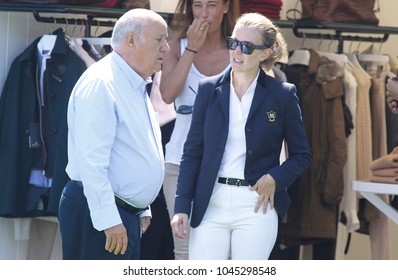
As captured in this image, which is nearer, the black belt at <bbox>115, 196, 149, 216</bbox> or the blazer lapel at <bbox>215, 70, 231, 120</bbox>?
the black belt at <bbox>115, 196, 149, 216</bbox>

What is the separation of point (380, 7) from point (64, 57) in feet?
8.25

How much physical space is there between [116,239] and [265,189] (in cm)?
69

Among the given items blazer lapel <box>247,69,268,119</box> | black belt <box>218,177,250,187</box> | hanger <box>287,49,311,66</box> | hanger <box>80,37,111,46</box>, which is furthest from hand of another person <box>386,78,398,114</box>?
hanger <box>80,37,111,46</box>

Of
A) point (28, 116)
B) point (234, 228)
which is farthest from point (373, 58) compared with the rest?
point (234, 228)

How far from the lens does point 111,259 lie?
13.9 ft

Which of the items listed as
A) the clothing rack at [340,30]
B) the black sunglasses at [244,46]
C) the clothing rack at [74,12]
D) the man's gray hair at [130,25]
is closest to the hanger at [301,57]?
the clothing rack at [340,30]

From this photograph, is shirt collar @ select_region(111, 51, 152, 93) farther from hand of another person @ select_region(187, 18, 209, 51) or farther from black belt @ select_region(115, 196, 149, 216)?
hand of another person @ select_region(187, 18, 209, 51)

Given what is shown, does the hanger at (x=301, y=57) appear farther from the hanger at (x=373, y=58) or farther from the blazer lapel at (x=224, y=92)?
the blazer lapel at (x=224, y=92)

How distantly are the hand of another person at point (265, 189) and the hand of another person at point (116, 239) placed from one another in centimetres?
60

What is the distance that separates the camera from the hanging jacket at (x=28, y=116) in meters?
5.80

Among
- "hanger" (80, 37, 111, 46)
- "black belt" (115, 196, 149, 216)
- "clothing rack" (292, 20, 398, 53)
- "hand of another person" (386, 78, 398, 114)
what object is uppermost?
"clothing rack" (292, 20, 398, 53)

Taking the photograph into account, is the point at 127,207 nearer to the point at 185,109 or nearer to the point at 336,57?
the point at 185,109

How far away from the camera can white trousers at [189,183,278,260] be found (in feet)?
14.7

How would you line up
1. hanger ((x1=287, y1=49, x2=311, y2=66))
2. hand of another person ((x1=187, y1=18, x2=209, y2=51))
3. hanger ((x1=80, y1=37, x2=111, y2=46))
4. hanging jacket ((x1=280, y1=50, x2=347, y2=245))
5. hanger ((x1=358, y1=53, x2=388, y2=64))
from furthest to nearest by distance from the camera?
1. hanger ((x1=358, y1=53, x2=388, y2=64))
2. hanger ((x1=287, y1=49, x2=311, y2=66))
3. hanging jacket ((x1=280, y1=50, x2=347, y2=245))
4. hanger ((x1=80, y1=37, x2=111, y2=46))
5. hand of another person ((x1=187, y1=18, x2=209, y2=51))
